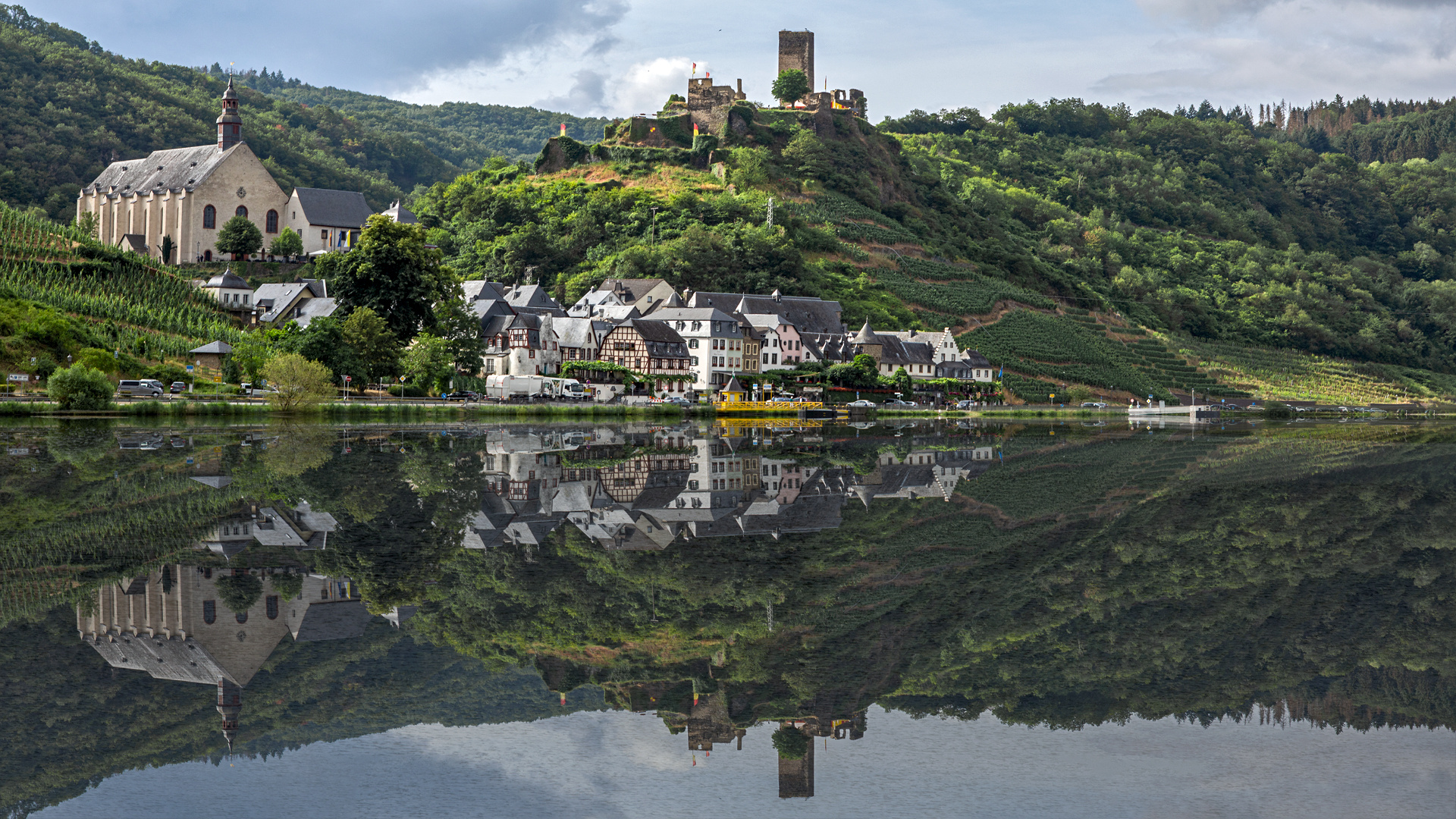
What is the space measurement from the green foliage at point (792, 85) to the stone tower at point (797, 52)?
4.11 ft

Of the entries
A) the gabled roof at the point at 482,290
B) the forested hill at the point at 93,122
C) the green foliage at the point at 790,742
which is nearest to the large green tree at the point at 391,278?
the gabled roof at the point at 482,290

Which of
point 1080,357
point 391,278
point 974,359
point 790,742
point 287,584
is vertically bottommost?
point 790,742

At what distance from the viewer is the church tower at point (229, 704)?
9101mm

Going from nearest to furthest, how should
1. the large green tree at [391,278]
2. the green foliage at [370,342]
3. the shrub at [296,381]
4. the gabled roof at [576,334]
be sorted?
the shrub at [296,381], the green foliage at [370,342], the large green tree at [391,278], the gabled roof at [576,334]

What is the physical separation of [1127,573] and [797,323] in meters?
81.9

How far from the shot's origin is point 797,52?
481ft

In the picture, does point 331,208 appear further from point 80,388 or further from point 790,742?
point 790,742

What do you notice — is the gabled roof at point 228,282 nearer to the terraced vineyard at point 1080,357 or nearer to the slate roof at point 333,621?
the terraced vineyard at point 1080,357

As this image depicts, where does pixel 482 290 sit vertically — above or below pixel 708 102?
below

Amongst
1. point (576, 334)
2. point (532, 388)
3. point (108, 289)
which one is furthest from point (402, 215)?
point (532, 388)

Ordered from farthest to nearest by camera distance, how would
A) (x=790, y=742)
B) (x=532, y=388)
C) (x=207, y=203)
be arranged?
(x=207, y=203) < (x=532, y=388) < (x=790, y=742)

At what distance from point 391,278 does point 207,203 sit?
38233 mm

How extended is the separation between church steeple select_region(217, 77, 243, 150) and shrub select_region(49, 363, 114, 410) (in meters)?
57.4

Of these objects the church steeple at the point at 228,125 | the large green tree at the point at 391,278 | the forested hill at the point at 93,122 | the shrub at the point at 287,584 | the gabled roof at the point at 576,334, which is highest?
the forested hill at the point at 93,122
